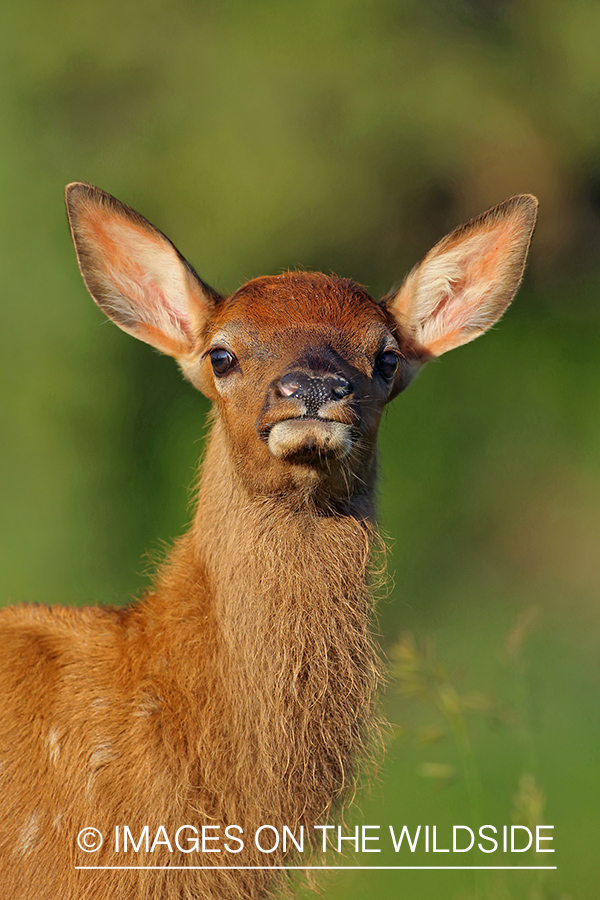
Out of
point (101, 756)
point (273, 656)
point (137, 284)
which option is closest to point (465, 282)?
point (137, 284)

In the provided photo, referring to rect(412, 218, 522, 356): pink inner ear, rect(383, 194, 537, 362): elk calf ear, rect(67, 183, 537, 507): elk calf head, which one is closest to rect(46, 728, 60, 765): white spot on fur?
rect(67, 183, 537, 507): elk calf head

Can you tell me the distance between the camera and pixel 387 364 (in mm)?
4398

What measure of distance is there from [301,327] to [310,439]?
667 mm

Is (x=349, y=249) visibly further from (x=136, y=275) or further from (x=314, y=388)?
(x=314, y=388)

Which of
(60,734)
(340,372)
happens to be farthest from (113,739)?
(340,372)

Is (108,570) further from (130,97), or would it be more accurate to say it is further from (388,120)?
(388,120)

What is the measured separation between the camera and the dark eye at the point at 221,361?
4277 millimetres

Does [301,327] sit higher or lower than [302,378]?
higher

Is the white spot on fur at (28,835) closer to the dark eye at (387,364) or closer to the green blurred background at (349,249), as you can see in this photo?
the dark eye at (387,364)

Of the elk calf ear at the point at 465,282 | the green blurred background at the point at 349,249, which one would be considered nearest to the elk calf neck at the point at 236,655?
the elk calf ear at the point at 465,282

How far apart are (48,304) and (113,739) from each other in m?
6.91

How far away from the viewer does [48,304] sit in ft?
33.1

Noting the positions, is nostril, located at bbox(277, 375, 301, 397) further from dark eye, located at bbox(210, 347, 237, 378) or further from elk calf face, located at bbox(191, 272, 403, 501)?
dark eye, located at bbox(210, 347, 237, 378)

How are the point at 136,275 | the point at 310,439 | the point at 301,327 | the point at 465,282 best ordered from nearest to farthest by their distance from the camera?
1. the point at 310,439
2. the point at 301,327
3. the point at 136,275
4. the point at 465,282
